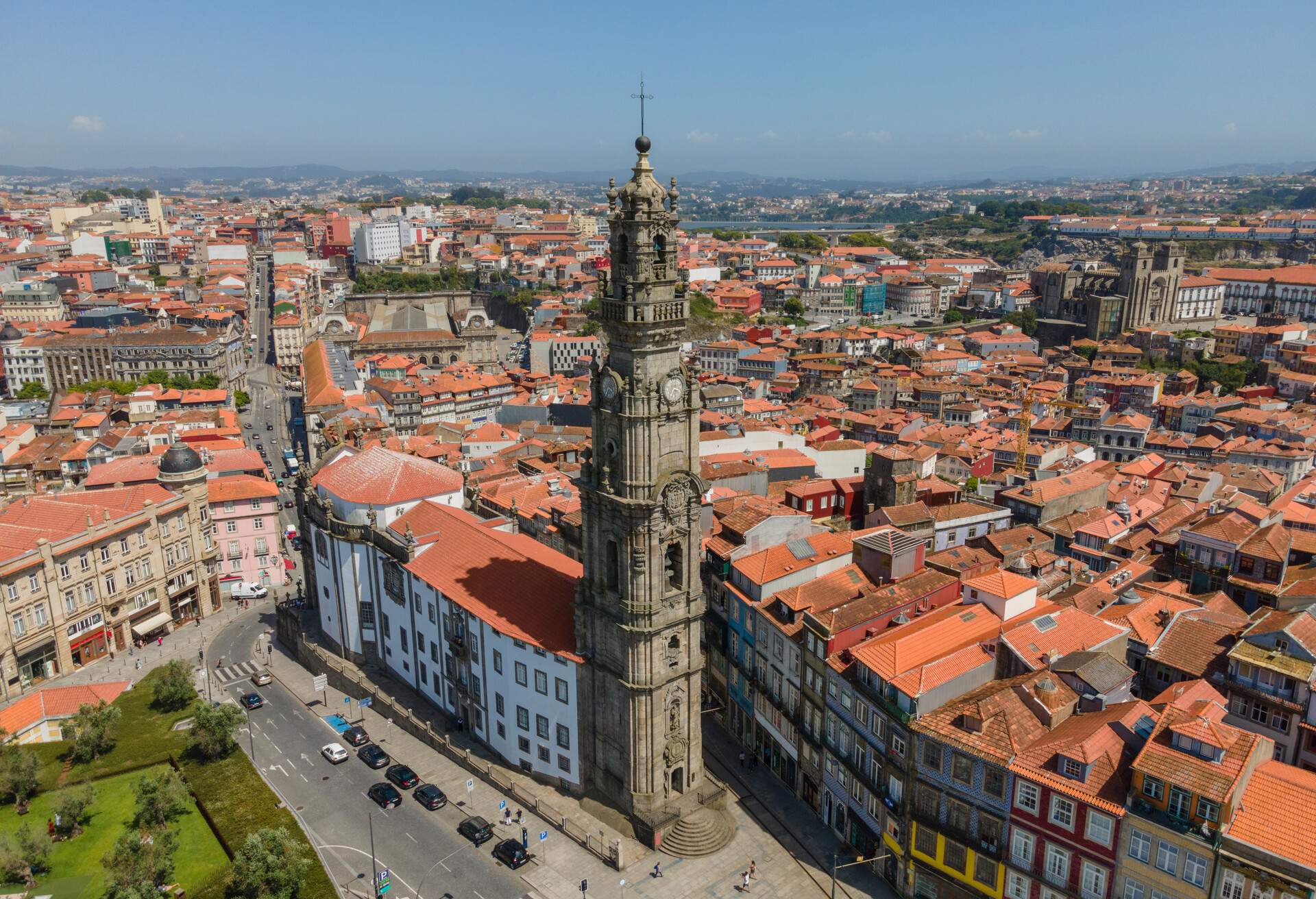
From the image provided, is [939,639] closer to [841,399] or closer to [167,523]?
[167,523]

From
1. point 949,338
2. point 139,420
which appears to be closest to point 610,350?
point 139,420

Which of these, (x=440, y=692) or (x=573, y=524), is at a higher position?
(x=573, y=524)

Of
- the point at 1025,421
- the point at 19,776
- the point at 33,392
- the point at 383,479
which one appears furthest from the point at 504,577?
the point at 33,392

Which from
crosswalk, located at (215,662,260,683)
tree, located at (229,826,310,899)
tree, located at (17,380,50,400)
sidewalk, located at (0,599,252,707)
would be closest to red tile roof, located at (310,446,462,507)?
crosswalk, located at (215,662,260,683)

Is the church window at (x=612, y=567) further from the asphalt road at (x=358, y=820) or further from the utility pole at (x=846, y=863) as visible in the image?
the utility pole at (x=846, y=863)

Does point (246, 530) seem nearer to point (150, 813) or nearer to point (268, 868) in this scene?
point (150, 813)

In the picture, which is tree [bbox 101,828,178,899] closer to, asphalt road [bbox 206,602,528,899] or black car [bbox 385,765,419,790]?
asphalt road [bbox 206,602,528,899]

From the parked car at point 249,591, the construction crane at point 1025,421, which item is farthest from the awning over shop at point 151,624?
the construction crane at point 1025,421
